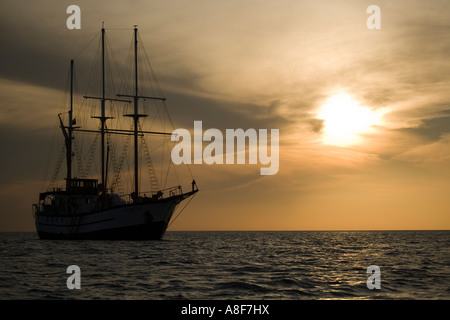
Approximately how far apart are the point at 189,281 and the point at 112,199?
5571 cm

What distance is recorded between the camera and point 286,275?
31.9 m

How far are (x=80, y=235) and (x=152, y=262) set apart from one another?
151 feet

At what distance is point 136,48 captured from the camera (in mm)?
85438

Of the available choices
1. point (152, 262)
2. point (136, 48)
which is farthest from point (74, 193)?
point (152, 262)

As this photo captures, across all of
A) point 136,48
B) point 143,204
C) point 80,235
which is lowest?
point 80,235

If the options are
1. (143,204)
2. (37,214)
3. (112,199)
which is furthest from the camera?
(37,214)
